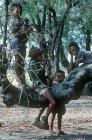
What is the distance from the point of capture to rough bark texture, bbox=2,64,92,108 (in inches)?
251

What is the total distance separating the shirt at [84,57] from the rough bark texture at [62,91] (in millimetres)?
125

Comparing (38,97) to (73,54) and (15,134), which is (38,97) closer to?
(73,54)

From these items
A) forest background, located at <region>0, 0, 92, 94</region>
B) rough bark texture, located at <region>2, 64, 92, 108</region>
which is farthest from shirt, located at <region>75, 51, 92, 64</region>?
forest background, located at <region>0, 0, 92, 94</region>

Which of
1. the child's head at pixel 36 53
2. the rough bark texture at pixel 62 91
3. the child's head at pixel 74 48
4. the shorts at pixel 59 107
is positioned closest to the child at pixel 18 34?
the child's head at pixel 36 53

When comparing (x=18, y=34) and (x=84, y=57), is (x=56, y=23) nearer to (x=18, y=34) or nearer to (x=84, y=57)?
(x=18, y=34)

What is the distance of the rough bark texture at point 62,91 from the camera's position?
6363 millimetres

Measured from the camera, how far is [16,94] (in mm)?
6562

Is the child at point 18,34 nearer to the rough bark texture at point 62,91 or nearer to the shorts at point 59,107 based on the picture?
the rough bark texture at point 62,91

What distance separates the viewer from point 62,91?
21.4 ft

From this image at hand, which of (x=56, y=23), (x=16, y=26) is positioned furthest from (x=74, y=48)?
(x=56, y=23)

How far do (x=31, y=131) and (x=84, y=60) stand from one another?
113 inches

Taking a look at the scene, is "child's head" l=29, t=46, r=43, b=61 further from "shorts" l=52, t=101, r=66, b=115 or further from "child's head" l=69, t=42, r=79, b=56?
"shorts" l=52, t=101, r=66, b=115

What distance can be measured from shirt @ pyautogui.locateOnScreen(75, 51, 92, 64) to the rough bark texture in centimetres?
12

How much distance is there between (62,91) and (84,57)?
80 centimetres
